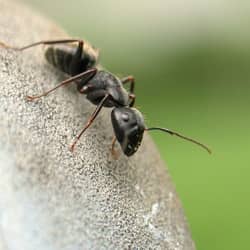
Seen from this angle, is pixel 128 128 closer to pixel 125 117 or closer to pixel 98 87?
pixel 125 117

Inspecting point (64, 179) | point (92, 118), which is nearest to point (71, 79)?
point (92, 118)

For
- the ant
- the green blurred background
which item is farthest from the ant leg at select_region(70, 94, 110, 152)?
the green blurred background

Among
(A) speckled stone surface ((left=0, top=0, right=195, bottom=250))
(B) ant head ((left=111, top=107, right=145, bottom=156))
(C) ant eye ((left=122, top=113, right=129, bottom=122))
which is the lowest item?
(B) ant head ((left=111, top=107, right=145, bottom=156))

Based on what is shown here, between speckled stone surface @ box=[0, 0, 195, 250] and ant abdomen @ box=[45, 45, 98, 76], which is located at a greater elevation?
speckled stone surface @ box=[0, 0, 195, 250]

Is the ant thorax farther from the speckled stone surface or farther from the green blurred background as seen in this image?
the green blurred background

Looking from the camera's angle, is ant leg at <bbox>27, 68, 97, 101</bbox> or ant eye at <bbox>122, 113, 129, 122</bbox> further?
ant eye at <bbox>122, 113, 129, 122</bbox>

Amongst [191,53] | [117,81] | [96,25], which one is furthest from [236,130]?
[117,81]

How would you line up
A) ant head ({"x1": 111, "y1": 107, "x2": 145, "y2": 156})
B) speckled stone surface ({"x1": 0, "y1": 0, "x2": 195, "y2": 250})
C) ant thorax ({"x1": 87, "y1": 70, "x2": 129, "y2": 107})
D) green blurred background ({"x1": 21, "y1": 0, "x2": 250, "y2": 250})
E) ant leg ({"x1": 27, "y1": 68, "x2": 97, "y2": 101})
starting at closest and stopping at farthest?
speckled stone surface ({"x1": 0, "y1": 0, "x2": 195, "y2": 250}) → ant leg ({"x1": 27, "y1": 68, "x2": 97, "y2": 101}) → ant head ({"x1": 111, "y1": 107, "x2": 145, "y2": 156}) → ant thorax ({"x1": 87, "y1": 70, "x2": 129, "y2": 107}) → green blurred background ({"x1": 21, "y1": 0, "x2": 250, "y2": 250})

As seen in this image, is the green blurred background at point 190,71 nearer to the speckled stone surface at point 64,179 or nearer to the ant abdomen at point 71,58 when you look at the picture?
the ant abdomen at point 71,58

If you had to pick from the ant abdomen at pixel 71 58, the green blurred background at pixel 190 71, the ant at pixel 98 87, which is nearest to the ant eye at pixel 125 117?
the ant at pixel 98 87
